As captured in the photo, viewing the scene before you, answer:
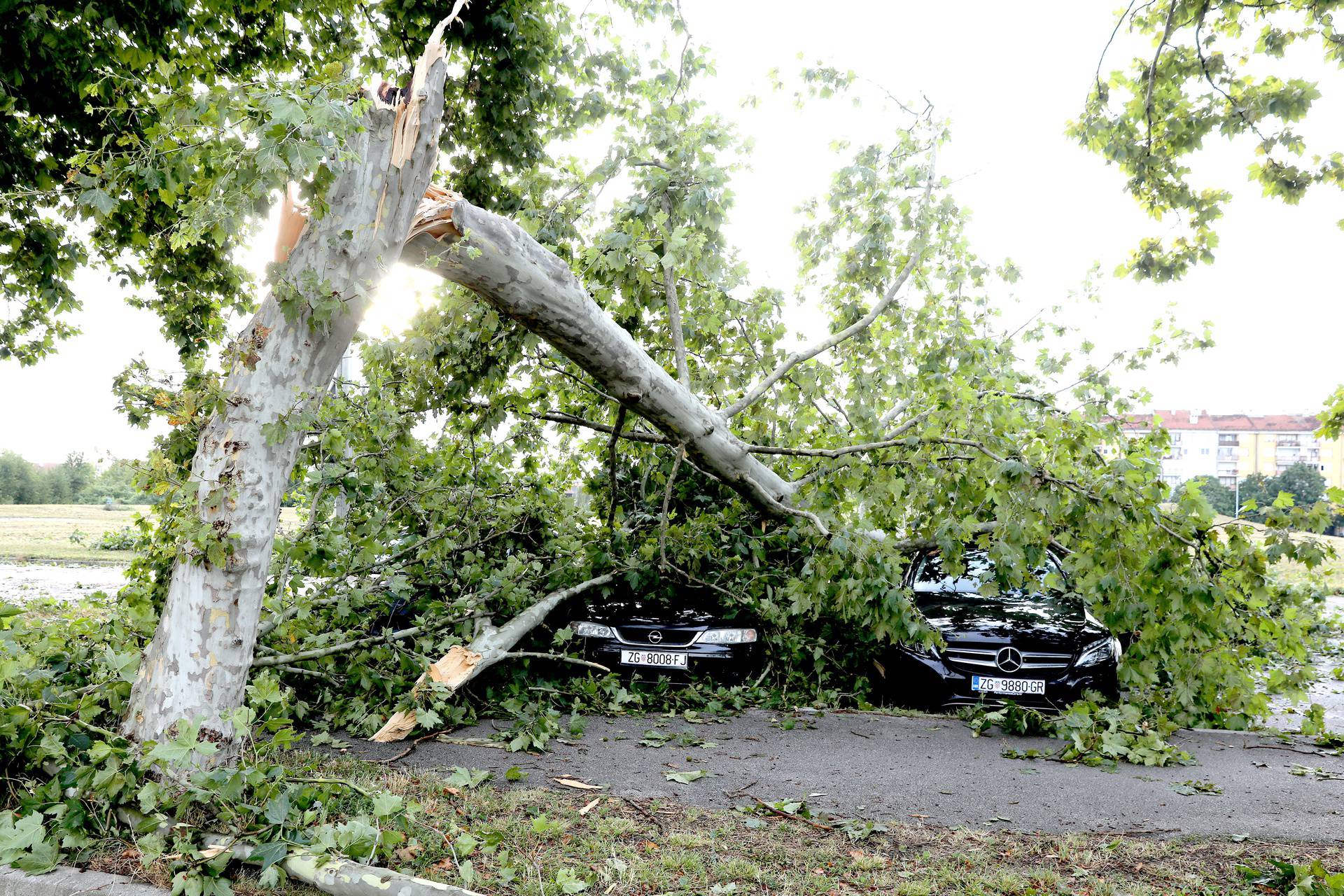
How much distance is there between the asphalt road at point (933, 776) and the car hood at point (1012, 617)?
780 mm

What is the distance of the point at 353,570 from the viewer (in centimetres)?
573

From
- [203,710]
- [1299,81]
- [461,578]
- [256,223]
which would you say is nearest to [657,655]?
[461,578]

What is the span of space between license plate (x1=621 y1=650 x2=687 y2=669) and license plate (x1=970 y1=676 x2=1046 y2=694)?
2342 mm

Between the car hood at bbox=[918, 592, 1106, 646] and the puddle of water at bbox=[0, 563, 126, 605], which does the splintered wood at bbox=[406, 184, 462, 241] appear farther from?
the puddle of water at bbox=[0, 563, 126, 605]

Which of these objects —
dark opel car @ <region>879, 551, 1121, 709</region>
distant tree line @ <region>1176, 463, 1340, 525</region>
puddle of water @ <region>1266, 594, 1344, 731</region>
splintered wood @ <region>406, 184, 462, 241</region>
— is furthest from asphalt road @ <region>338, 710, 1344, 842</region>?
splintered wood @ <region>406, 184, 462, 241</region>

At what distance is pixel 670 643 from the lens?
6695 mm

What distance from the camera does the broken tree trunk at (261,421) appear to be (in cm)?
382

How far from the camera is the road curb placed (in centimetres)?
300

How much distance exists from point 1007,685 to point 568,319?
4.25 metres

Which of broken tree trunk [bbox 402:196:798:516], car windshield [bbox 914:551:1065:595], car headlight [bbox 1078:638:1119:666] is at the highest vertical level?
broken tree trunk [bbox 402:196:798:516]

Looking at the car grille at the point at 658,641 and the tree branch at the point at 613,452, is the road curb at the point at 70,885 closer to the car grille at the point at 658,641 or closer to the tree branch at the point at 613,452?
the car grille at the point at 658,641

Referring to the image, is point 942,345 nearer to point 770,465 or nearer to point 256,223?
point 770,465

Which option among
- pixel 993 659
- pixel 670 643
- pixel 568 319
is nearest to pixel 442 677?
pixel 670 643

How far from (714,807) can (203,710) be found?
250cm
